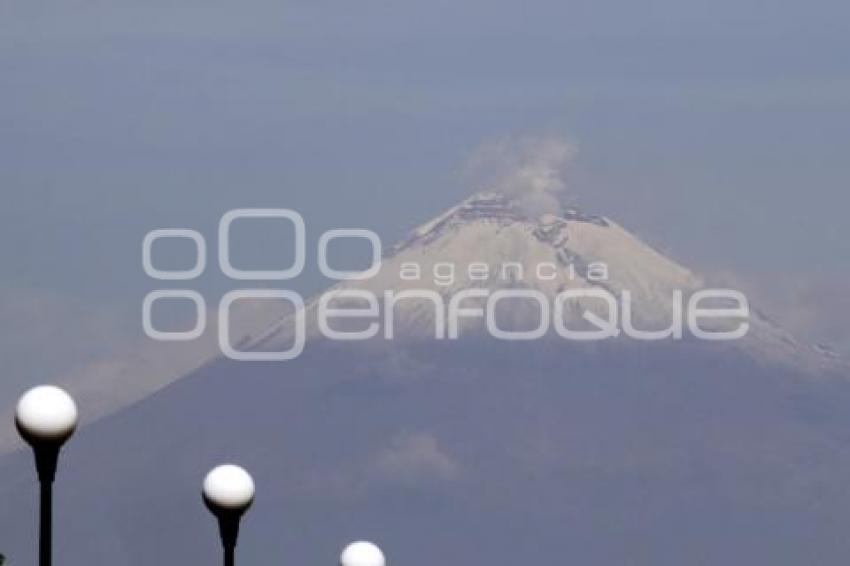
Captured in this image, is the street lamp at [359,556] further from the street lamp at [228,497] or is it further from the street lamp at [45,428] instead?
the street lamp at [45,428]

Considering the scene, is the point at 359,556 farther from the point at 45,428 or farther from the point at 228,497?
the point at 45,428

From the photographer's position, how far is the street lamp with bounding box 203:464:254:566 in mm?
26078

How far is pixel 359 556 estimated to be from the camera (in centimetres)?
2756

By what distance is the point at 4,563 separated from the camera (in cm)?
2711

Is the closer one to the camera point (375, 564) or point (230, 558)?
point (230, 558)

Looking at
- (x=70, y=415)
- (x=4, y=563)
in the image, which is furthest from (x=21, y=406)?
(x=4, y=563)

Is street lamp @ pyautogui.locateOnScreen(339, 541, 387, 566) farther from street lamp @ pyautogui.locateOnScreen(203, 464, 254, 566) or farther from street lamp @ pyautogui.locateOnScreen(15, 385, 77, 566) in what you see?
street lamp @ pyautogui.locateOnScreen(15, 385, 77, 566)

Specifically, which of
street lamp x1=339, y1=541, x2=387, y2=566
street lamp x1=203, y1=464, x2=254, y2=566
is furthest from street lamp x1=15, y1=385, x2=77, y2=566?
street lamp x1=339, y1=541, x2=387, y2=566

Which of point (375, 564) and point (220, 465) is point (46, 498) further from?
point (375, 564)

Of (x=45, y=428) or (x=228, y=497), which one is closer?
(x=45, y=428)

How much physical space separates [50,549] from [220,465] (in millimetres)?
1861

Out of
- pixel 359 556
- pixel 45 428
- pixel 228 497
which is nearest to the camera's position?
pixel 45 428

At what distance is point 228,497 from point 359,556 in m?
1.76

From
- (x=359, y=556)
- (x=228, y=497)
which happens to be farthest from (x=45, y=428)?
(x=359, y=556)
